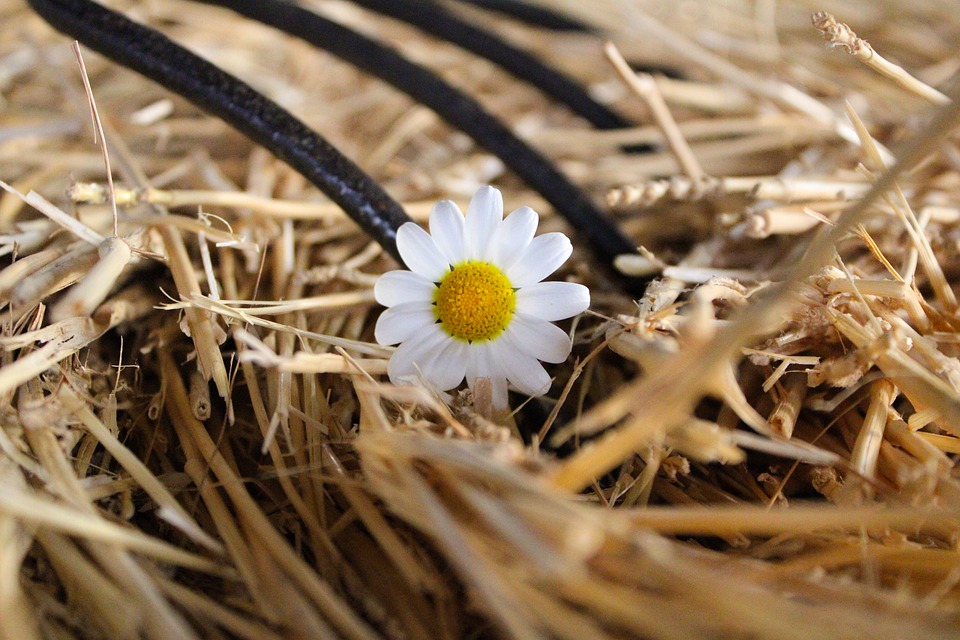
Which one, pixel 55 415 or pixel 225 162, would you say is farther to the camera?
pixel 225 162

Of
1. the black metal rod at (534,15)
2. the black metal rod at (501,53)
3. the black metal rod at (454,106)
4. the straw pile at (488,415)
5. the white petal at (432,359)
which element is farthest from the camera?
the black metal rod at (534,15)

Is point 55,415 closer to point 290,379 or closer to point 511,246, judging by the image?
point 290,379

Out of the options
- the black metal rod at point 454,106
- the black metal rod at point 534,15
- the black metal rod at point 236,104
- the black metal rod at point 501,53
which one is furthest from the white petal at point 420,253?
the black metal rod at point 534,15

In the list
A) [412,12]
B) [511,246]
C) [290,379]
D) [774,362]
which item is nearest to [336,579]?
[290,379]

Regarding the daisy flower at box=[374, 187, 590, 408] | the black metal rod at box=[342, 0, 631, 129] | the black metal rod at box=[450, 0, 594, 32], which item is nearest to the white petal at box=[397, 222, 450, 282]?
the daisy flower at box=[374, 187, 590, 408]

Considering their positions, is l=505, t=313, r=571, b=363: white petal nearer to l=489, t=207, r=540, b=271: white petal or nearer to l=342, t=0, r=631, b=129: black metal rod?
l=489, t=207, r=540, b=271: white petal

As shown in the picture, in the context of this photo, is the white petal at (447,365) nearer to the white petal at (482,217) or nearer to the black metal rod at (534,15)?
the white petal at (482,217)
